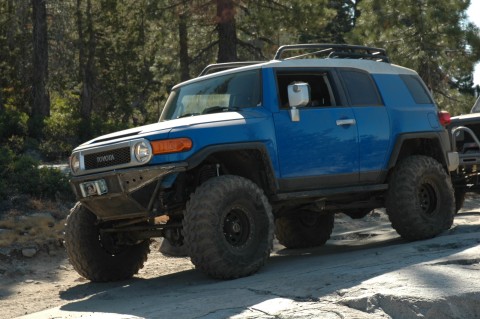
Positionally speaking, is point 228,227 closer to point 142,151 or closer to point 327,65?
point 142,151

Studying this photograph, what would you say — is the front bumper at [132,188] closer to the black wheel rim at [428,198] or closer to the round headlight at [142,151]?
the round headlight at [142,151]

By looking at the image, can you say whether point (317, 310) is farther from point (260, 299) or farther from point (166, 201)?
point (166, 201)

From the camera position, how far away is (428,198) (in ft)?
31.9

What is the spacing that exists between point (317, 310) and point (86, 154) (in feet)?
10.3

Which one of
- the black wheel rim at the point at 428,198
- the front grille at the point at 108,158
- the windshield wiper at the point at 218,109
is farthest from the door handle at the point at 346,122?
the front grille at the point at 108,158

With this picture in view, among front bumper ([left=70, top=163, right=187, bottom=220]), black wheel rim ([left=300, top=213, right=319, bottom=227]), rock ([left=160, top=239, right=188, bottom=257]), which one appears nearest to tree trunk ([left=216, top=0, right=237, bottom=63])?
rock ([left=160, top=239, right=188, bottom=257])

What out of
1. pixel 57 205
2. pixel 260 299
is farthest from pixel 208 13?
pixel 260 299

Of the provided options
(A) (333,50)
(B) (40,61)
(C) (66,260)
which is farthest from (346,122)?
(B) (40,61)

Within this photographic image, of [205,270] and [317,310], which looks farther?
[205,270]

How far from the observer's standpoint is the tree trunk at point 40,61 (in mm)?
23625

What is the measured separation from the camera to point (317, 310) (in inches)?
230

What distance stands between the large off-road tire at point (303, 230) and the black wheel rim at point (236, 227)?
2791 millimetres

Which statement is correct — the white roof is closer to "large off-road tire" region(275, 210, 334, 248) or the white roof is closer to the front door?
the front door

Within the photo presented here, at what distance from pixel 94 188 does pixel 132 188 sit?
1.65 feet
